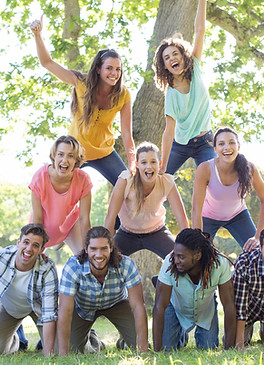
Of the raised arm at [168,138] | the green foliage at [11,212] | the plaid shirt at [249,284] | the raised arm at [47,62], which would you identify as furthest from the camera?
the green foliage at [11,212]

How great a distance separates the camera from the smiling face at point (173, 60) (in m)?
5.96

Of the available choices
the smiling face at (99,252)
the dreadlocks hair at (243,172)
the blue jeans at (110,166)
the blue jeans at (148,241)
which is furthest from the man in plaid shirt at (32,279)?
the dreadlocks hair at (243,172)

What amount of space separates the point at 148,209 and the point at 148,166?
0.52 meters

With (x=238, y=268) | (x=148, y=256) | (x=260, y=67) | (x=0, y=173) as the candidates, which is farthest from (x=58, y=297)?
(x=0, y=173)

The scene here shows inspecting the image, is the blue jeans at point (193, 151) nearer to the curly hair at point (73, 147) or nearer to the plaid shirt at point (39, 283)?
the curly hair at point (73, 147)

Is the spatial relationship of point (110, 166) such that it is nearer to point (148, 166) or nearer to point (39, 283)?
point (148, 166)

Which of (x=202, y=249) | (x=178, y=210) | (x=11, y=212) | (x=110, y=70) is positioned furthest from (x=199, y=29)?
(x=11, y=212)

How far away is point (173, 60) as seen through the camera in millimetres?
5965

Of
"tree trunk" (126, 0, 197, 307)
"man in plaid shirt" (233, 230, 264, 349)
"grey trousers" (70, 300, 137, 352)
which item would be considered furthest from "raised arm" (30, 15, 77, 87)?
"tree trunk" (126, 0, 197, 307)

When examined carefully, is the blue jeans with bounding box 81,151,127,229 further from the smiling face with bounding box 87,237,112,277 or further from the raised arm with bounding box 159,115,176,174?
the smiling face with bounding box 87,237,112,277

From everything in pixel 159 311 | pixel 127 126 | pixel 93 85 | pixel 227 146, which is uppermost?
pixel 93 85

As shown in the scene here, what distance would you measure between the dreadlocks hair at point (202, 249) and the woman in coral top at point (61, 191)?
3.68 feet

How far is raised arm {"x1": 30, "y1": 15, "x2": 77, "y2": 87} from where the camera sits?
18.1 ft

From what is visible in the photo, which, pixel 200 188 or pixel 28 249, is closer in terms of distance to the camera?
pixel 28 249
